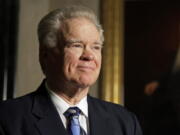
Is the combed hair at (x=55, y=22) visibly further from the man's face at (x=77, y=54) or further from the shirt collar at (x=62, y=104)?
the shirt collar at (x=62, y=104)

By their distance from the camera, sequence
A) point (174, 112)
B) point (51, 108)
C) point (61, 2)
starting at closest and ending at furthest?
point (51, 108) < point (174, 112) < point (61, 2)

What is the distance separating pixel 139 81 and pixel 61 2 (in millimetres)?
739

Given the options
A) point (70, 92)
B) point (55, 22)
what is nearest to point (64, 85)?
point (70, 92)

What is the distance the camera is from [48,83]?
166 cm

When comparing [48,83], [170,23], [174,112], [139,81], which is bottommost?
[174,112]

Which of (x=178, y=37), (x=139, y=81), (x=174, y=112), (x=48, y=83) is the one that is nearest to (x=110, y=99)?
(x=139, y=81)

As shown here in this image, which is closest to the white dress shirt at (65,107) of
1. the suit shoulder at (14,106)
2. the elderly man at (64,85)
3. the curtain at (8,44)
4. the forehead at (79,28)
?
the elderly man at (64,85)

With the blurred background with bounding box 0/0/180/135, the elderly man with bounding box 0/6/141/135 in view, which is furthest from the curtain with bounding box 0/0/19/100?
the elderly man with bounding box 0/6/141/135

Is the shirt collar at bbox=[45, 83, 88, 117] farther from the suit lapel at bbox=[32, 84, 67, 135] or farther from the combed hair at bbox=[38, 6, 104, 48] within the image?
the combed hair at bbox=[38, 6, 104, 48]

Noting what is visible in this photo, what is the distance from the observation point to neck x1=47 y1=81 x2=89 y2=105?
1616 mm

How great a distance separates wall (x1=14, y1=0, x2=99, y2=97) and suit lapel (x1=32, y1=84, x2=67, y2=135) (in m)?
0.97

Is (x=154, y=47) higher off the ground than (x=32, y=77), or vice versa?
(x=154, y=47)

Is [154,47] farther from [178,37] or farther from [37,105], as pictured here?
[37,105]

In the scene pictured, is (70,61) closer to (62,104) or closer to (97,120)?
(62,104)
